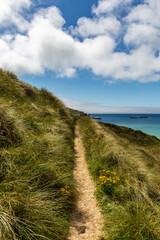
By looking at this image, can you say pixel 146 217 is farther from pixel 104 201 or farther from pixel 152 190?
pixel 152 190

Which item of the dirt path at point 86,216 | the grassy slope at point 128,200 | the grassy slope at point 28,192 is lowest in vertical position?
the dirt path at point 86,216

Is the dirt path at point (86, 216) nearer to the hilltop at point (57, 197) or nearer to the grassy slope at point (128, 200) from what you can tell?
the hilltop at point (57, 197)

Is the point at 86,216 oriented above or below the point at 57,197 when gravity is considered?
below

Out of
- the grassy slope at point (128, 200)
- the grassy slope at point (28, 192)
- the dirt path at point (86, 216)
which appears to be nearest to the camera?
the grassy slope at point (28, 192)

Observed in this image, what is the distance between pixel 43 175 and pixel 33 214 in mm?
1334

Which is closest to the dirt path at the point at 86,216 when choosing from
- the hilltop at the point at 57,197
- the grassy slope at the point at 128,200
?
the hilltop at the point at 57,197

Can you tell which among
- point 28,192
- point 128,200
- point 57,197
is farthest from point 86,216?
point 28,192

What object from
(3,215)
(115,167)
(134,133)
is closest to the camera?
(3,215)

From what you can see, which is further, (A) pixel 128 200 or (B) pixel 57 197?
(A) pixel 128 200

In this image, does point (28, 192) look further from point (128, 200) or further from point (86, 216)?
point (128, 200)

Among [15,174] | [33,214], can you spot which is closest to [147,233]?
[33,214]

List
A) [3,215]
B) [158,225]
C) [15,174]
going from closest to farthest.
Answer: [3,215] < [158,225] < [15,174]

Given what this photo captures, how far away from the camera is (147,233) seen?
8.89 ft

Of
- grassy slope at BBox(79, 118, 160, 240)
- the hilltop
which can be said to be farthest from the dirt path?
grassy slope at BBox(79, 118, 160, 240)
